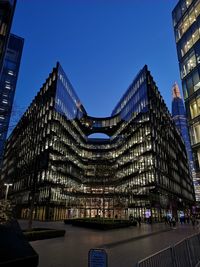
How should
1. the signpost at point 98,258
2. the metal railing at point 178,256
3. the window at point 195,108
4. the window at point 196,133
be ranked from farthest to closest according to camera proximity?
the window at point 195,108
the window at point 196,133
the metal railing at point 178,256
the signpost at point 98,258

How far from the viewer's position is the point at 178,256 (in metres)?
6.98

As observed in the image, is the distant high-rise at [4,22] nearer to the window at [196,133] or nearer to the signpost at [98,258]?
the window at [196,133]

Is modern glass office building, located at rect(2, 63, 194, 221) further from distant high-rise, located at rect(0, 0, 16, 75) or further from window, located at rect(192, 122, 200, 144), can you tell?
window, located at rect(192, 122, 200, 144)

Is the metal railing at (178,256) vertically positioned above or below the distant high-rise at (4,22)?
below

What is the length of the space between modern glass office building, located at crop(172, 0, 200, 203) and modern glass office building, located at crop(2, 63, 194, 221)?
2571 centimetres

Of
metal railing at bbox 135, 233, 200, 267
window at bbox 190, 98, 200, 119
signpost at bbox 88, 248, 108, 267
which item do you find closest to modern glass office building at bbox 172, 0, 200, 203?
window at bbox 190, 98, 200, 119

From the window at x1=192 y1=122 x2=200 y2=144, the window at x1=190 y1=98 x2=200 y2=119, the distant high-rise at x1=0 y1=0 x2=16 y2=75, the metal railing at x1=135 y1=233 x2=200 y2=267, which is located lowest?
the metal railing at x1=135 y1=233 x2=200 y2=267

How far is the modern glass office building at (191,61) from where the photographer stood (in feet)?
95.0

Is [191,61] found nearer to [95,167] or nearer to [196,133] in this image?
[196,133]

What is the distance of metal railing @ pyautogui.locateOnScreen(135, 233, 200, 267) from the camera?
219 inches

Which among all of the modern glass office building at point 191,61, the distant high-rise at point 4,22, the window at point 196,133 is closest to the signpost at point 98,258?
the modern glass office building at point 191,61

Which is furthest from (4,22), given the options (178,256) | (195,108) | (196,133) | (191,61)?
(178,256)

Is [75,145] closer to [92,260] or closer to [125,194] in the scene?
[125,194]

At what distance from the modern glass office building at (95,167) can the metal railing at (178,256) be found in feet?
139
